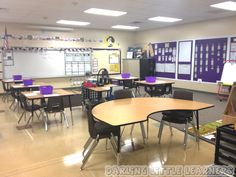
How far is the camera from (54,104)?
453cm

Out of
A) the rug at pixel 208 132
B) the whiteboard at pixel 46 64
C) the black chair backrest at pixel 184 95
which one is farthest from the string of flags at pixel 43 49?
the rug at pixel 208 132

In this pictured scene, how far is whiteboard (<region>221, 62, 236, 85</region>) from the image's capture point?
6.84 m

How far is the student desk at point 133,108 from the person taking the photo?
2.67m

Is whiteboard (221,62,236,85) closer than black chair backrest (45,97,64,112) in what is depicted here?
No

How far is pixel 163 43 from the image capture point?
9.68m

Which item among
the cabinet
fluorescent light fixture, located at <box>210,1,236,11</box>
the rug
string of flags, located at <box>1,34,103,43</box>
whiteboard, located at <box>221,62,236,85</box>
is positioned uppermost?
fluorescent light fixture, located at <box>210,1,236,11</box>

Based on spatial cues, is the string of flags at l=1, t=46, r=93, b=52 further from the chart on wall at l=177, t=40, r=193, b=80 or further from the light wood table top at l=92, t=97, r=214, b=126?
the light wood table top at l=92, t=97, r=214, b=126

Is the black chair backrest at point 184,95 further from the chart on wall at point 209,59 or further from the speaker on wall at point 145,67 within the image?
the speaker on wall at point 145,67

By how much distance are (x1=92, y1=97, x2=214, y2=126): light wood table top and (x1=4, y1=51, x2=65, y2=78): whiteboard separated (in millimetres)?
5990

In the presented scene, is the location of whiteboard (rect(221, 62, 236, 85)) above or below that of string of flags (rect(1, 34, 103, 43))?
below

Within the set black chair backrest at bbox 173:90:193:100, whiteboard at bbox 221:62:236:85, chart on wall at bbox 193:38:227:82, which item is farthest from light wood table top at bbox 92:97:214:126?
chart on wall at bbox 193:38:227:82

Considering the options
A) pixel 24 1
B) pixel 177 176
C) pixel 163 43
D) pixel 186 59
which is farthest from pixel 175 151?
pixel 163 43

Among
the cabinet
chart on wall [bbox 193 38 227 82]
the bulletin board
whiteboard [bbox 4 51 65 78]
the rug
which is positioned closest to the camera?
the cabinet

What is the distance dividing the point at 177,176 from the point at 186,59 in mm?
6859
